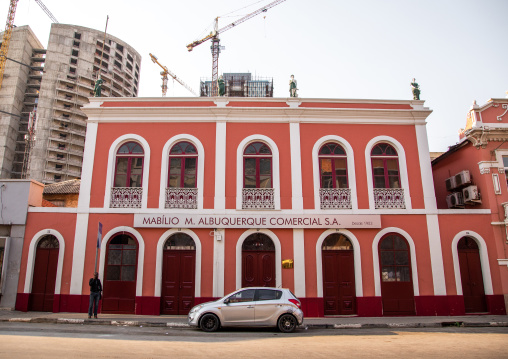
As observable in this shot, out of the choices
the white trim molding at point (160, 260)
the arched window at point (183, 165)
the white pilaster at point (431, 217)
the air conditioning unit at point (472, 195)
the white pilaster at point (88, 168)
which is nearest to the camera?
the white trim molding at point (160, 260)

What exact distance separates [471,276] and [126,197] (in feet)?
47.5

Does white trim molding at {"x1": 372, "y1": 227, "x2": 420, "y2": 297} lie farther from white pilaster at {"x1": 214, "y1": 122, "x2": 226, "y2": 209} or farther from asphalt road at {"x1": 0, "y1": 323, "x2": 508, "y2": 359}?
white pilaster at {"x1": 214, "y1": 122, "x2": 226, "y2": 209}

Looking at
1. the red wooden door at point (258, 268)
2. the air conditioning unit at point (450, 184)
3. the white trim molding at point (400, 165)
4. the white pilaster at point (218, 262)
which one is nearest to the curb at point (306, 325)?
the white pilaster at point (218, 262)

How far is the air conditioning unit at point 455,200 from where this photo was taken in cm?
1630

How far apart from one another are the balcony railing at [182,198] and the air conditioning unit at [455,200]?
1151 cm

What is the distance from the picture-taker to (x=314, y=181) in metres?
15.4

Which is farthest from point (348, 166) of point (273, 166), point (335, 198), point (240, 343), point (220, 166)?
point (240, 343)

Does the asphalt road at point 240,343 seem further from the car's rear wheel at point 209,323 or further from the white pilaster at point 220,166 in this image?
the white pilaster at point 220,166

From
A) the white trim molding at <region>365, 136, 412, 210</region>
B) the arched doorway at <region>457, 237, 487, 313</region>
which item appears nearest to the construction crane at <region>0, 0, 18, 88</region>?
the white trim molding at <region>365, 136, 412, 210</region>

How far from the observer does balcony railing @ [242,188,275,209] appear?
1501 centimetres

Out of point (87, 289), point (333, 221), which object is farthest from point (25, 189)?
point (333, 221)

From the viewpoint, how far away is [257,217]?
1476cm

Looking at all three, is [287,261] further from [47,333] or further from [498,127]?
[498,127]

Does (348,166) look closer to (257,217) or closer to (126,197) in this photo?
(257,217)
